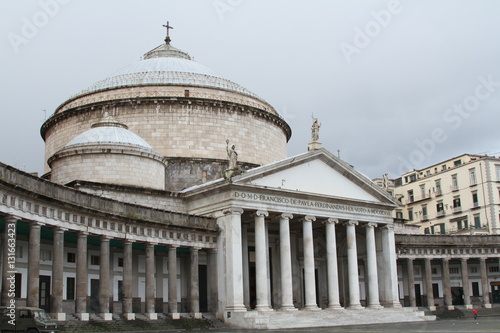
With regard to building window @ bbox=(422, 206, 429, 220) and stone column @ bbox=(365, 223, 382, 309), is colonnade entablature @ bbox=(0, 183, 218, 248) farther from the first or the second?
building window @ bbox=(422, 206, 429, 220)

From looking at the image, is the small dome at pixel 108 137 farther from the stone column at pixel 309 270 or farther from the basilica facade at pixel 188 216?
the stone column at pixel 309 270

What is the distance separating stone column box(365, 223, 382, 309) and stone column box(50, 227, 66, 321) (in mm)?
23435

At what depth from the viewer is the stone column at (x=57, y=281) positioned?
2831 cm

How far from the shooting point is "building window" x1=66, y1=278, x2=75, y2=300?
110ft

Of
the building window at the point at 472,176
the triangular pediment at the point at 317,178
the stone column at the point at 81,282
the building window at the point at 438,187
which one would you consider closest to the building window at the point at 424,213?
the building window at the point at 438,187

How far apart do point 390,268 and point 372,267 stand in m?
1.85

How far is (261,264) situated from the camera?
38.8 meters

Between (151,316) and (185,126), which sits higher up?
(185,126)

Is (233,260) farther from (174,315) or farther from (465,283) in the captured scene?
(465,283)

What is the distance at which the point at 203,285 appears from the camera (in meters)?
42.1

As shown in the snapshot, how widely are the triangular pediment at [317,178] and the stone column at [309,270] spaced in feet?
7.38

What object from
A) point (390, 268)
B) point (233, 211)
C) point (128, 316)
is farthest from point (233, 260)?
point (390, 268)

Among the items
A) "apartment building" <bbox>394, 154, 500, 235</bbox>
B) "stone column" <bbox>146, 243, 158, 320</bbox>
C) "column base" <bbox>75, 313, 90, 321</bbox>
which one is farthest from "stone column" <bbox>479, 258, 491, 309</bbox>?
"column base" <bbox>75, 313, 90, 321</bbox>

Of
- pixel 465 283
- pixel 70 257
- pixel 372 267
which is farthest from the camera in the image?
pixel 465 283
